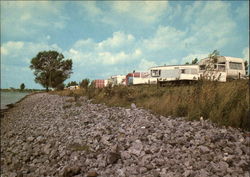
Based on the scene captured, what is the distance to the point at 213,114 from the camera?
3.96m

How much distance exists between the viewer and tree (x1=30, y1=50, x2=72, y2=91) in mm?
39906

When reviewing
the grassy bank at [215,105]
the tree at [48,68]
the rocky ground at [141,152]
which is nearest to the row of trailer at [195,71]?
the grassy bank at [215,105]

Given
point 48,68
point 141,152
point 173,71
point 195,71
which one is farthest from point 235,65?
point 48,68

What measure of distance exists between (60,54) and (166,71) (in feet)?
113

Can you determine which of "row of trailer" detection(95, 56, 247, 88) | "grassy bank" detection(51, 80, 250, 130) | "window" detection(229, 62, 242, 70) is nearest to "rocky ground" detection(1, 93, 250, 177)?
"grassy bank" detection(51, 80, 250, 130)

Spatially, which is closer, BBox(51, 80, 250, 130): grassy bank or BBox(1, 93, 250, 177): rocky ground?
BBox(1, 93, 250, 177): rocky ground

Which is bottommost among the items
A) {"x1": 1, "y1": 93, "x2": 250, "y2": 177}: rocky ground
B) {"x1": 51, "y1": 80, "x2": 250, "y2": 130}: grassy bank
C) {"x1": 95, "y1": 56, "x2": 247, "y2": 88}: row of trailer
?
{"x1": 1, "y1": 93, "x2": 250, "y2": 177}: rocky ground

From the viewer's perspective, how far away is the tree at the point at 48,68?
39.9 meters

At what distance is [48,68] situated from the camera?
133ft

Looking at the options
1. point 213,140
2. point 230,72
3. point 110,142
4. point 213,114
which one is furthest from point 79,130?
point 230,72

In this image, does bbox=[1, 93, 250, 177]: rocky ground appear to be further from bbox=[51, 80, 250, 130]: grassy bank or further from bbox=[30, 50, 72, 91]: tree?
bbox=[30, 50, 72, 91]: tree

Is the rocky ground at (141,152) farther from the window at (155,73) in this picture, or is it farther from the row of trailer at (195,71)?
the window at (155,73)

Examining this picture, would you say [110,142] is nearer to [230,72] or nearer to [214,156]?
[214,156]

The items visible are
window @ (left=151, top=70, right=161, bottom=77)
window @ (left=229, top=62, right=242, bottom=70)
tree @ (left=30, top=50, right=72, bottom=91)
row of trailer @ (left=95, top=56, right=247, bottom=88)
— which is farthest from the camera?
tree @ (left=30, top=50, right=72, bottom=91)
